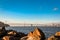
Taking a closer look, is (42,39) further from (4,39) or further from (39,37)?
(4,39)

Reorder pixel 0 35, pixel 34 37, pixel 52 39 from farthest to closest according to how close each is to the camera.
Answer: pixel 0 35
pixel 34 37
pixel 52 39

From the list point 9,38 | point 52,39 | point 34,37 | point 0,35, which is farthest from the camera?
point 0,35

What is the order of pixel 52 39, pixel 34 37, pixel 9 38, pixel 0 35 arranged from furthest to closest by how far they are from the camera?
pixel 0 35 → pixel 9 38 → pixel 34 37 → pixel 52 39

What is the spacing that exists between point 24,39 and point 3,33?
9.12 meters

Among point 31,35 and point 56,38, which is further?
point 31,35

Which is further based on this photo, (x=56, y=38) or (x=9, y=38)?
(x=9, y=38)

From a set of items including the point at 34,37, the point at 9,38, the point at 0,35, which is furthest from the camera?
the point at 0,35

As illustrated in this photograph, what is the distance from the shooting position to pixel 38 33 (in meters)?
30.8

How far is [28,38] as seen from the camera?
30.5 meters

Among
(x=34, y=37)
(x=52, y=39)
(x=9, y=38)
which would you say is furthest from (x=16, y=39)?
(x=52, y=39)

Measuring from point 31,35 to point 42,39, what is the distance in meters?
2.32

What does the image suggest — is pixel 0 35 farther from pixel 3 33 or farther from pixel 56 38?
pixel 56 38

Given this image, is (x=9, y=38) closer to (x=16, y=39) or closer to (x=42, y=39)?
(x=16, y=39)

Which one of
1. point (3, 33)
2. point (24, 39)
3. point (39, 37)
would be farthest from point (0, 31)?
point (39, 37)
